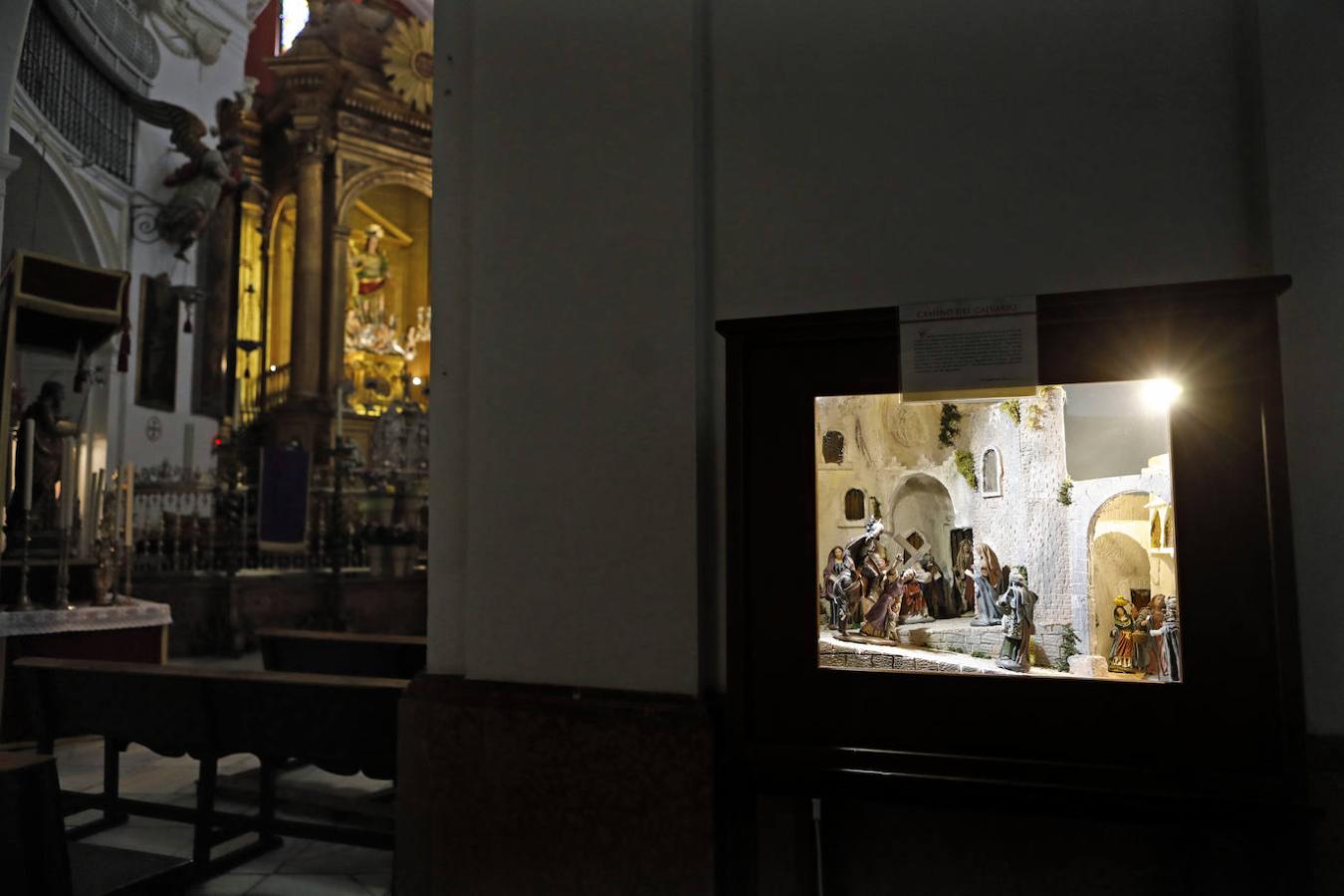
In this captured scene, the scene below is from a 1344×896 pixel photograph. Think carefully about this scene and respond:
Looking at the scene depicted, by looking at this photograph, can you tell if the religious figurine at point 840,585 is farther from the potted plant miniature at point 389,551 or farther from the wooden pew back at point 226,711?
the potted plant miniature at point 389,551

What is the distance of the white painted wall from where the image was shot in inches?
86.9

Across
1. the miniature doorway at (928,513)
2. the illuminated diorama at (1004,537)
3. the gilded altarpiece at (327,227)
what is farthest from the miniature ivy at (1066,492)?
the gilded altarpiece at (327,227)

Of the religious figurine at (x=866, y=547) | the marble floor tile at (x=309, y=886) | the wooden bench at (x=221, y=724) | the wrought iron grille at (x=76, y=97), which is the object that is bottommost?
the marble floor tile at (x=309, y=886)

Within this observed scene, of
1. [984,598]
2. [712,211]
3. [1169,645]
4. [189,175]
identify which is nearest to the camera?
[1169,645]

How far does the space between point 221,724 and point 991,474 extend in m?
3.20

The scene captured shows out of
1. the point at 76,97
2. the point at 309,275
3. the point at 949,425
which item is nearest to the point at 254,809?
the point at 949,425

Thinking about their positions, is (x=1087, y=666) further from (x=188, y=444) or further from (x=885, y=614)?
(x=188, y=444)

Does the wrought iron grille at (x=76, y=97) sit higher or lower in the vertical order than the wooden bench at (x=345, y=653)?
higher

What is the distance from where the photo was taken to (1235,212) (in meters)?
2.15

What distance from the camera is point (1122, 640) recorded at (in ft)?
5.95

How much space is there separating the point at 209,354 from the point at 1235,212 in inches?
571

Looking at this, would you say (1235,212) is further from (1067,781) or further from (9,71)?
(9,71)

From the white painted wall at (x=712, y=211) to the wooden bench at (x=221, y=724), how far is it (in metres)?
0.97

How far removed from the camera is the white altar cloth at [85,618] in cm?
562
